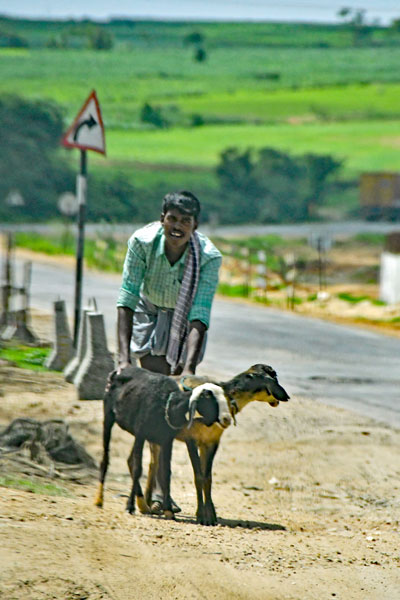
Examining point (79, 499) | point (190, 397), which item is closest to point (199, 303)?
point (190, 397)

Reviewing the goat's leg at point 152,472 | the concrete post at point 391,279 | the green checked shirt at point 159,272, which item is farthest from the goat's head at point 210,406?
the concrete post at point 391,279

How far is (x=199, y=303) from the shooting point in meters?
6.69

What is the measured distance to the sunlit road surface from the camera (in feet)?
41.7

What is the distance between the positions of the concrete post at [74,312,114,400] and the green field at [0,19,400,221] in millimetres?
75907

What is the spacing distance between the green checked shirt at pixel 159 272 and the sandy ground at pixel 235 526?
123cm

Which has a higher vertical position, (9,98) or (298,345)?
(9,98)

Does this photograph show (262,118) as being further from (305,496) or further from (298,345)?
(305,496)

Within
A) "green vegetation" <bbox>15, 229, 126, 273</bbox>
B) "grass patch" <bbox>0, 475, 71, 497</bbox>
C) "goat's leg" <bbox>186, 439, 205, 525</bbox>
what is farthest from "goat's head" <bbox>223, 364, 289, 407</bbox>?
"green vegetation" <bbox>15, 229, 126, 273</bbox>

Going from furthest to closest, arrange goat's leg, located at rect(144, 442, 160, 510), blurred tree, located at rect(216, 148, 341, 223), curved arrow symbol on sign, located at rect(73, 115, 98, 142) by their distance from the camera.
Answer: blurred tree, located at rect(216, 148, 341, 223) < curved arrow symbol on sign, located at rect(73, 115, 98, 142) < goat's leg, located at rect(144, 442, 160, 510)

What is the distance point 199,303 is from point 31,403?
3.99 metres

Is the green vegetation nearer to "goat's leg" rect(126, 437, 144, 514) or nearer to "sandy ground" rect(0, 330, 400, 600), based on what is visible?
"sandy ground" rect(0, 330, 400, 600)

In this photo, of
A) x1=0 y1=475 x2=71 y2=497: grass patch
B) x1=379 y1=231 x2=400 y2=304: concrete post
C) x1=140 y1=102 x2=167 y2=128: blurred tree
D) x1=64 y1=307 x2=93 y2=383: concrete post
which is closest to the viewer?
x1=0 y1=475 x2=71 y2=497: grass patch

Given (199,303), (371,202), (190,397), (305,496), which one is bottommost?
(305,496)

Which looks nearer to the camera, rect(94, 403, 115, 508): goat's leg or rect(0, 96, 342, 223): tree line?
rect(94, 403, 115, 508): goat's leg
